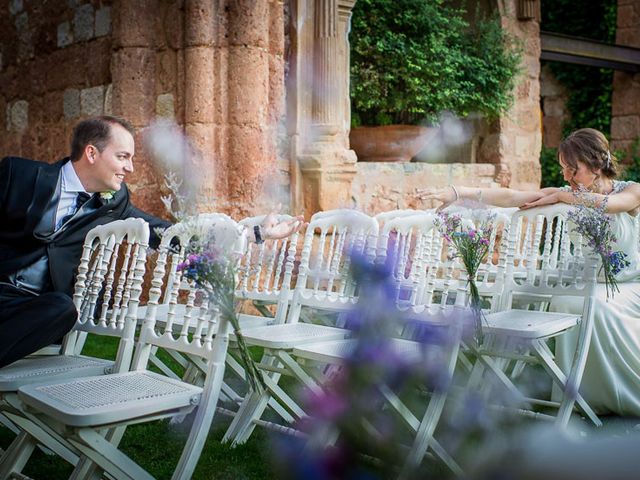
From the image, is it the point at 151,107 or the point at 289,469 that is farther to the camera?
the point at 151,107

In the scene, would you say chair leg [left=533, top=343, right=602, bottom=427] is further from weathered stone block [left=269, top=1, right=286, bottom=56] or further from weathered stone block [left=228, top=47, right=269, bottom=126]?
weathered stone block [left=269, top=1, right=286, bottom=56]

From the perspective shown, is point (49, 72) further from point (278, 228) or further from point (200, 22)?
point (278, 228)

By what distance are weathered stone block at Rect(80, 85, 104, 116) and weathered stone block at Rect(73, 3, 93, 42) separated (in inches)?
18.5

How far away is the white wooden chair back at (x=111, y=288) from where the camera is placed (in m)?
2.86

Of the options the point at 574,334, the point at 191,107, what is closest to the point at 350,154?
the point at 191,107

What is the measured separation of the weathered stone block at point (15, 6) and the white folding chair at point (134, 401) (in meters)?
6.15

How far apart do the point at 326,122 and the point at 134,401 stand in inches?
199

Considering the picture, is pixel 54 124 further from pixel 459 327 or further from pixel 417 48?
pixel 459 327

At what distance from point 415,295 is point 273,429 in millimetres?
839

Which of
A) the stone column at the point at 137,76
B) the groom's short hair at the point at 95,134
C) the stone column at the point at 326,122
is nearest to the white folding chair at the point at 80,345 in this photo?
the groom's short hair at the point at 95,134

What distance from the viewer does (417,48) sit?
26.1 feet

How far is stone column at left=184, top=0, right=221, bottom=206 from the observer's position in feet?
20.5

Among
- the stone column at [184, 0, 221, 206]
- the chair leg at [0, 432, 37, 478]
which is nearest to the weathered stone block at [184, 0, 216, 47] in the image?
the stone column at [184, 0, 221, 206]

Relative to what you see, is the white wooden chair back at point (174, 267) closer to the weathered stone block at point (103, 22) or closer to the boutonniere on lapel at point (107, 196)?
the boutonniere on lapel at point (107, 196)
